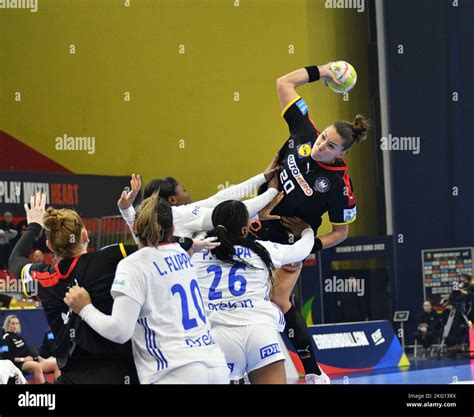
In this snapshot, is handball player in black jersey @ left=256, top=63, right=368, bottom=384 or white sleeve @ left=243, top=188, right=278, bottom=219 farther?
handball player in black jersey @ left=256, top=63, right=368, bottom=384

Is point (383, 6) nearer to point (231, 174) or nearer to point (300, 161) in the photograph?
point (231, 174)

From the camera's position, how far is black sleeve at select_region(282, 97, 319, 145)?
331 inches

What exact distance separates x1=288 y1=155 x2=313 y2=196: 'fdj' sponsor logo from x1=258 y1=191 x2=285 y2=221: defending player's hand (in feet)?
0.63

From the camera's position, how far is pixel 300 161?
8.23 meters

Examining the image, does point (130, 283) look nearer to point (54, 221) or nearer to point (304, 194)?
point (54, 221)

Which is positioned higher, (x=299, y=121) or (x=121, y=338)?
(x=299, y=121)

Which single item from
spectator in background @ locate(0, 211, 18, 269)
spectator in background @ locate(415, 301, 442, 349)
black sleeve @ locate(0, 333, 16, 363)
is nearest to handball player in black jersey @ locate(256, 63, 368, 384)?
black sleeve @ locate(0, 333, 16, 363)

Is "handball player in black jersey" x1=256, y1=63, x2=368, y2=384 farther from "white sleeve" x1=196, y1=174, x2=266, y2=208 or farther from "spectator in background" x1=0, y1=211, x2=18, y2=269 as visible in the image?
"spectator in background" x1=0, y1=211, x2=18, y2=269

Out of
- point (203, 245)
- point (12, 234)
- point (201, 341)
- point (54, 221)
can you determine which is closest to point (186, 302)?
point (201, 341)

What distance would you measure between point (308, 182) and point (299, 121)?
0.64 metres

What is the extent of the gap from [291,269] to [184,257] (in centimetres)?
288

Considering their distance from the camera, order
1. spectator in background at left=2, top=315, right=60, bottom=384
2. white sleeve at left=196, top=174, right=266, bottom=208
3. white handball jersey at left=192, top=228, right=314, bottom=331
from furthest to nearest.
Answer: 1. spectator in background at left=2, top=315, right=60, bottom=384
2. white sleeve at left=196, top=174, right=266, bottom=208
3. white handball jersey at left=192, top=228, right=314, bottom=331

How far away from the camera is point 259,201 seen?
7.77 meters
